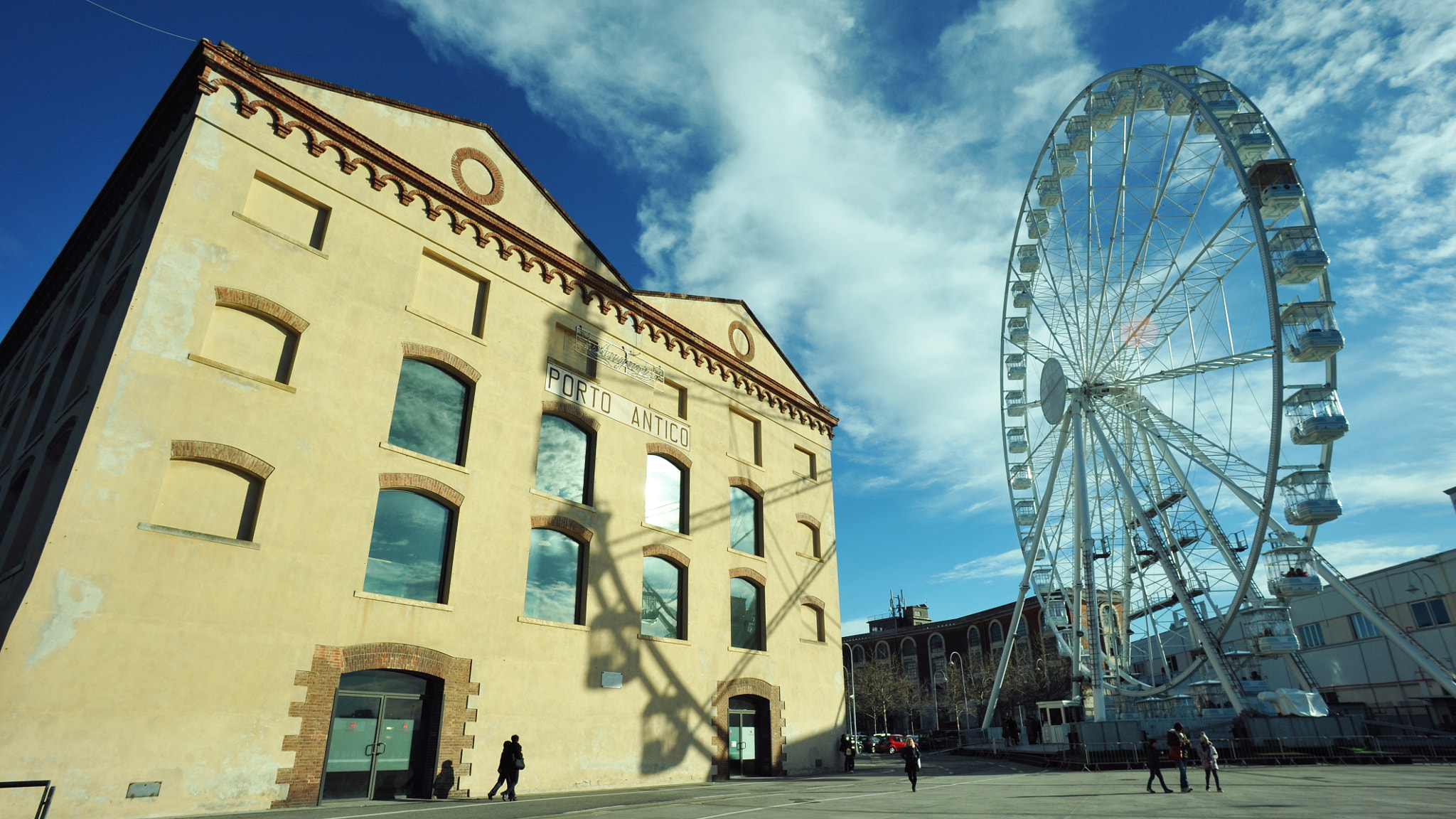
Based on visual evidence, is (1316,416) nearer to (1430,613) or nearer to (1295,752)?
(1295,752)

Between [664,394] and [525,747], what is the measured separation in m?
11.0

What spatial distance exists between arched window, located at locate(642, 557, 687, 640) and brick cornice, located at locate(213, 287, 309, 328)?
10409mm

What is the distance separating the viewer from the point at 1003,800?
46.6ft

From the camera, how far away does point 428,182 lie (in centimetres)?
1770

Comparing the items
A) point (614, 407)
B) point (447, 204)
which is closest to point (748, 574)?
point (614, 407)

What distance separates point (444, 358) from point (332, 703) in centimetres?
757

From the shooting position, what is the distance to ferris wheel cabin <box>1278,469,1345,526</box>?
792 inches

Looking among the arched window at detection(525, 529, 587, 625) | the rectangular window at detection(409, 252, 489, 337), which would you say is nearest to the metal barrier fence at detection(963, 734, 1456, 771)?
the arched window at detection(525, 529, 587, 625)

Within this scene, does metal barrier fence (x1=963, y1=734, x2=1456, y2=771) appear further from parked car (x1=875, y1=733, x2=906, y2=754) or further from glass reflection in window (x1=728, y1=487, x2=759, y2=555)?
parked car (x1=875, y1=733, x2=906, y2=754)

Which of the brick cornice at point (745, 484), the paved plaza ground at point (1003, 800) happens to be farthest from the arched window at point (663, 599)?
the brick cornice at point (745, 484)

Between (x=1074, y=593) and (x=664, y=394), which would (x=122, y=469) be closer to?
(x=664, y=394)

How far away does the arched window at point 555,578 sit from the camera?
17.5 meters

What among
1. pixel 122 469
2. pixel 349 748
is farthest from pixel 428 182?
pixel 349 748

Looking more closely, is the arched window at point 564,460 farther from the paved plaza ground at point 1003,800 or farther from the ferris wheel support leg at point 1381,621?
the ferris wheel support leg at point 1381,621
